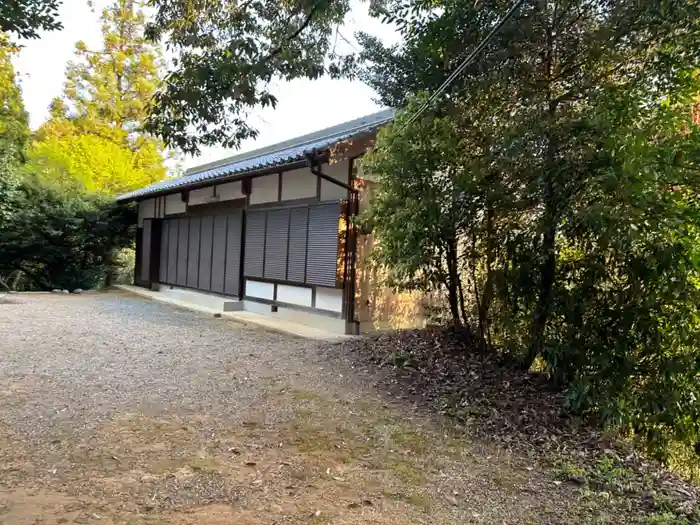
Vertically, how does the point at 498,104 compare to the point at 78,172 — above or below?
below

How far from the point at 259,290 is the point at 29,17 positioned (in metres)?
6.62

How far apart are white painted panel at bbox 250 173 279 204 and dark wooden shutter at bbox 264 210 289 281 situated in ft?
1.07

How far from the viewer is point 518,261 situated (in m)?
4.17

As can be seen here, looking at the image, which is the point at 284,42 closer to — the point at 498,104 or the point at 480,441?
the point at 498,104

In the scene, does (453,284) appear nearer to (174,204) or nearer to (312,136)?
(312,136)

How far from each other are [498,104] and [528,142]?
747 mm

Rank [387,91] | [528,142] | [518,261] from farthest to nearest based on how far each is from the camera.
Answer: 1. [387,91]
2. [518,261]
3. [528,142]

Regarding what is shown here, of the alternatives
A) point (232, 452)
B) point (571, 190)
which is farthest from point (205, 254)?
point (571, 190)

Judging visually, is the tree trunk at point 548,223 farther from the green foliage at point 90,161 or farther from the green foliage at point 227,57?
the green foliage at point 90,161

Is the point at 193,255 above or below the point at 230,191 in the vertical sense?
below

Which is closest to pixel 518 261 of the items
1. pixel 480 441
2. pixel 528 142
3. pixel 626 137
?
pixel 528 142

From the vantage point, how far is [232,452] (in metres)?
2.94

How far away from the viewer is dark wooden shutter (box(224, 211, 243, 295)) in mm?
9562

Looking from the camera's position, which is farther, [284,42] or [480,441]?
[284,42]
